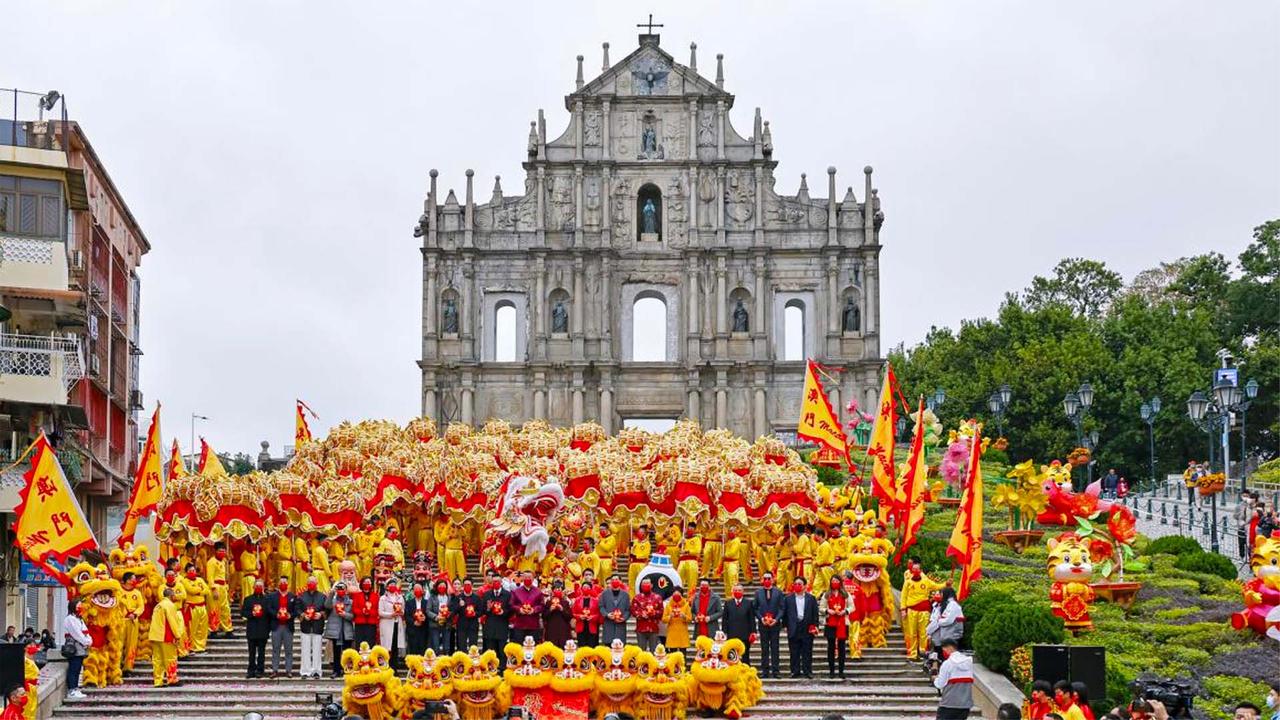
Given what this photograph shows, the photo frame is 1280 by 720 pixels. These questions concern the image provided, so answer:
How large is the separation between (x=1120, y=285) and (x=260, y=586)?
205 ft

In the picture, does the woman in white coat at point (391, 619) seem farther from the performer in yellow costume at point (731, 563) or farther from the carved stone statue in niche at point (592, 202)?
the carved stone statue in niche at point (592, 202)

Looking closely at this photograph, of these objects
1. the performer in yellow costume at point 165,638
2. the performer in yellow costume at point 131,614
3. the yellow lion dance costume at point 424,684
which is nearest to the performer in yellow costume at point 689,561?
the yellow lion dance costume at point 424,684

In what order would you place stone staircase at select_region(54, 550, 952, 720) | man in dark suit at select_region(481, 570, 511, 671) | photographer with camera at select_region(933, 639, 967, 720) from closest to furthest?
1. photographer with camera at select_region(933, 639, 967, 720)
2. stone staircase at select_region(54, 550, 952, 720)
3. man in dark suit at select_region(481, 570, 511, 671)

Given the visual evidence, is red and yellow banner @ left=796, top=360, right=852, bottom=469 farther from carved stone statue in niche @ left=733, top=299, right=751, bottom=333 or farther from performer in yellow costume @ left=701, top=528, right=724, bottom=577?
carved stone statue in niche @ left=733, top=299, right=751, bottom=333

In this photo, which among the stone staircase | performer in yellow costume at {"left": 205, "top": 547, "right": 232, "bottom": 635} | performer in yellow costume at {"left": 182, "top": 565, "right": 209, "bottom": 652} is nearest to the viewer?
the stone staircase

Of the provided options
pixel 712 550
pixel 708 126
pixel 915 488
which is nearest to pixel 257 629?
pixel 712 550

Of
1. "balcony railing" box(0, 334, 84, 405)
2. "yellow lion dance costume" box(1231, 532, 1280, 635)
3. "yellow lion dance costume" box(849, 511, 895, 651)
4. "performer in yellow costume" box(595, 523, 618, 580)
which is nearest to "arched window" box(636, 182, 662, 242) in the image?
"balcony railing" box(0, 334, 84, 405)

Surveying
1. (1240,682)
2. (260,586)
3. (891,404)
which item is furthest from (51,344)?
(1240,682)

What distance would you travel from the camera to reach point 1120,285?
3219 inches

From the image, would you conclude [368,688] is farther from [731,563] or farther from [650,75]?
[650,75]

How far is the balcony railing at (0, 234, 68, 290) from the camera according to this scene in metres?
34.8

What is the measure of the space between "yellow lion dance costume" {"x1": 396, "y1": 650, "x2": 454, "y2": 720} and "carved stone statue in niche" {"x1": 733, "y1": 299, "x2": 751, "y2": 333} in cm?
3961

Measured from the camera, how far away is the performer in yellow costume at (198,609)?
25.7 meters

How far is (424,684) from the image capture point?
840 inches
